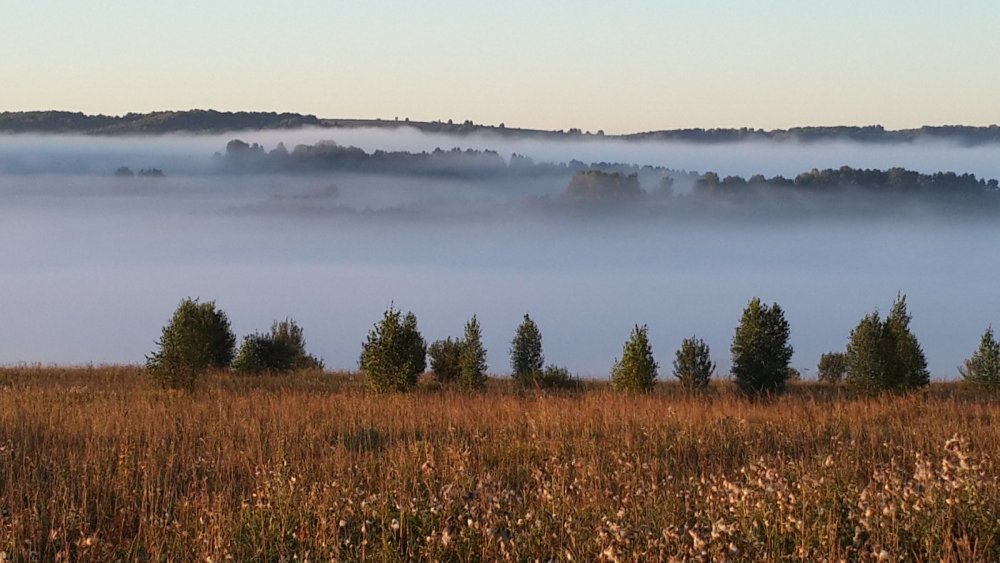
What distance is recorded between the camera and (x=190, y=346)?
22.7 m

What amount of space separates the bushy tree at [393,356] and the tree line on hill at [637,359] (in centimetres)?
3

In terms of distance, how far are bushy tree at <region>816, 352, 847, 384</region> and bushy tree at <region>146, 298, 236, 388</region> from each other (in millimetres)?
26377

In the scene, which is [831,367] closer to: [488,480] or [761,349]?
[761,349]

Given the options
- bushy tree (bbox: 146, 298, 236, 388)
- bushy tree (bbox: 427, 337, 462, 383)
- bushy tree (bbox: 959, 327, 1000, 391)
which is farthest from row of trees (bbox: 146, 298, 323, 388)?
bushy tree (bbox: 959, 327, 1000, 391)

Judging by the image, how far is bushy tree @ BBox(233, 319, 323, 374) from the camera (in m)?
31.5

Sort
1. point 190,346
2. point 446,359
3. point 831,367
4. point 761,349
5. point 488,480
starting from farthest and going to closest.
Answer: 1. point 831,367
2. point 446,359
3. point 761,349
4. point 190,346
5. point 488,480

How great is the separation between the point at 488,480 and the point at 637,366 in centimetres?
1874

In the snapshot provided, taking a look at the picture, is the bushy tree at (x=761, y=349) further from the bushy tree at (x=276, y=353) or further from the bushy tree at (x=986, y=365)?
the bushy tree at (x=276, y=353)

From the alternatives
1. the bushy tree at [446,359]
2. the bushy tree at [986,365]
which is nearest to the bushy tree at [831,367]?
the bushy tree at [986,365]

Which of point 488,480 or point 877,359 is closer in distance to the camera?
point 488,480

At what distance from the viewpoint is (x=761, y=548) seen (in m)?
6.73

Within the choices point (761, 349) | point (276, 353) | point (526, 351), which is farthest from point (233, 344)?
point (761, 349)

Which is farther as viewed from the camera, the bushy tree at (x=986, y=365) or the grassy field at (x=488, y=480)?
the bushy tree at (x=986, y=365)

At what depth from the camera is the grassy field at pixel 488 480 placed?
7.11m
